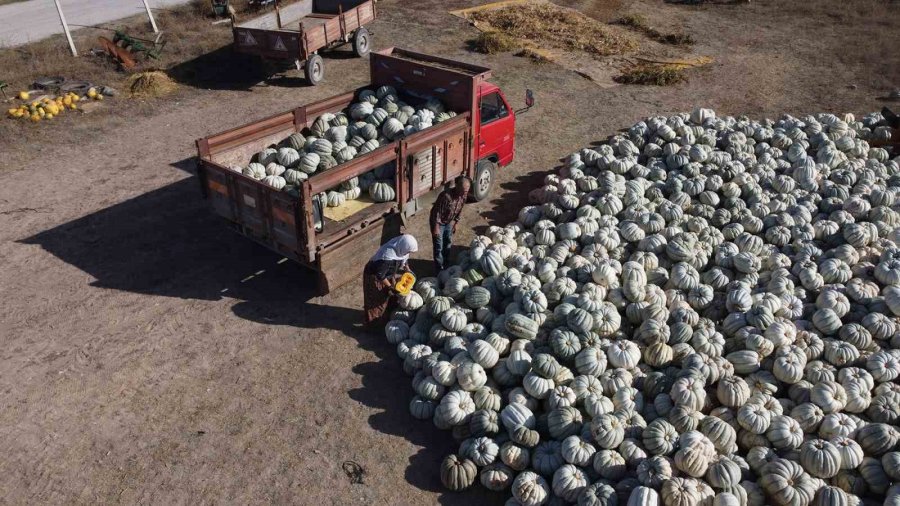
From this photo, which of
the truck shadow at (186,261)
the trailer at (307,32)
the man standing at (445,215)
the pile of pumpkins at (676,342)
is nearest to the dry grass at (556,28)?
the trailer at (307,32)

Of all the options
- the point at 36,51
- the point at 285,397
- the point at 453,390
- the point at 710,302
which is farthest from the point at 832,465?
the point at 36,51

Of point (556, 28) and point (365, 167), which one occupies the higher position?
point (365, 167)

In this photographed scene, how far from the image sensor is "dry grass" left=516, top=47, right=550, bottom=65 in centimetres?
2309

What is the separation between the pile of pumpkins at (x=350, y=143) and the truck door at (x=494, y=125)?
33.1 inches

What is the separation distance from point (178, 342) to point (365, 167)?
402 cm

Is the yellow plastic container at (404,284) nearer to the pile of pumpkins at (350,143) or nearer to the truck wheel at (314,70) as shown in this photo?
the pile of pumpkins at (350,143)

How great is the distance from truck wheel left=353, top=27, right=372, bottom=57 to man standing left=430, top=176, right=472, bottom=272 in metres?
13.3

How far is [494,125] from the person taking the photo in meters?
14.3

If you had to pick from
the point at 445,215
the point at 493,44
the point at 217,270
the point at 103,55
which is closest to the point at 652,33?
the point at 493,44

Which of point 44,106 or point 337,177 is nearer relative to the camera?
point 337,177

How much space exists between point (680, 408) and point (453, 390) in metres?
2.88

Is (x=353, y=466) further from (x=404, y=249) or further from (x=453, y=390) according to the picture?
(x=404, y=249)

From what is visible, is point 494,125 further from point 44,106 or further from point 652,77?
point 44,106

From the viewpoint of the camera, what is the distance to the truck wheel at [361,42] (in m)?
22.9
